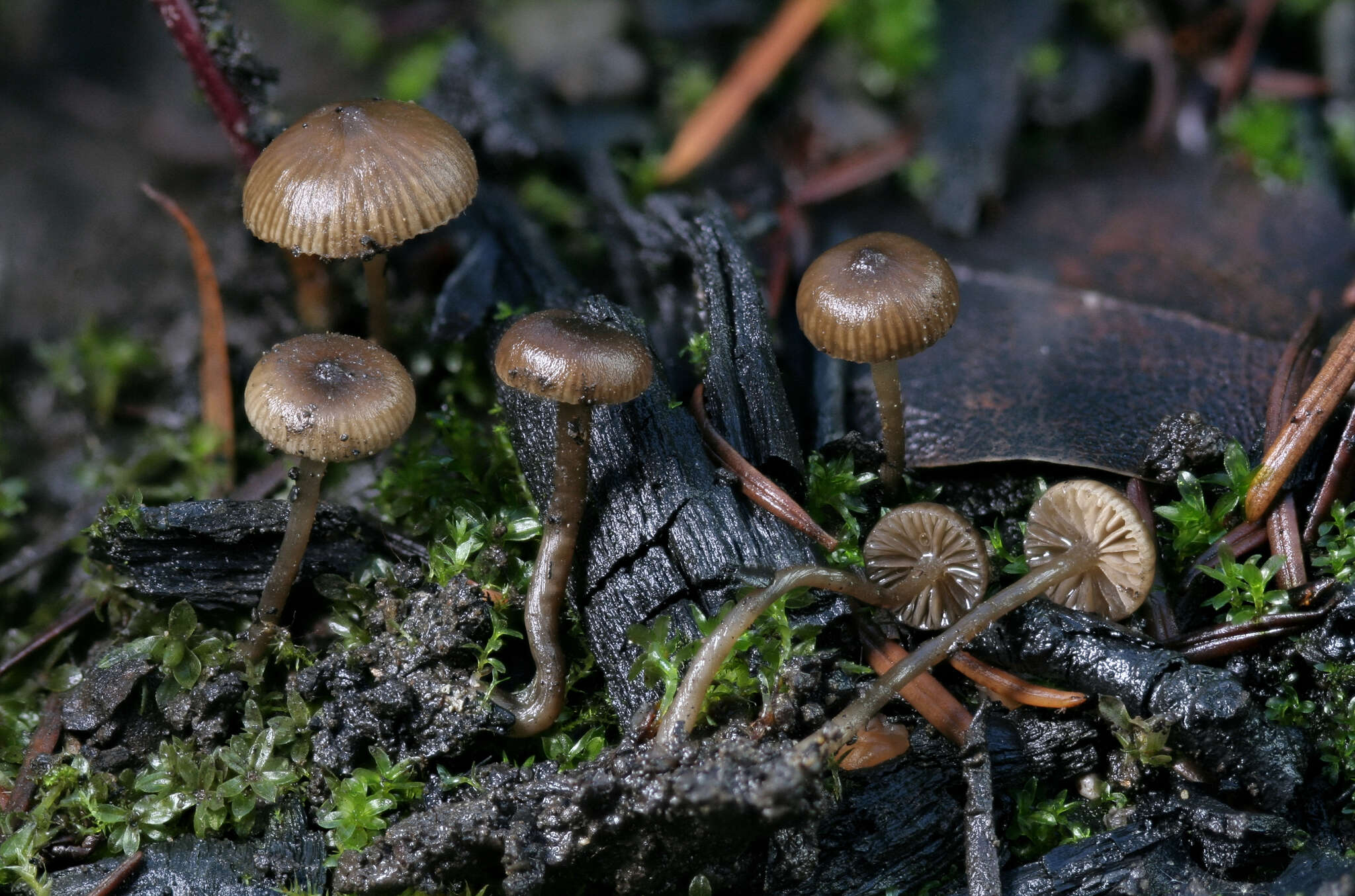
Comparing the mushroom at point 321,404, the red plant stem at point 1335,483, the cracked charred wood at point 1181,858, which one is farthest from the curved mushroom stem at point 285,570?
the red plant stem at point 1335,483

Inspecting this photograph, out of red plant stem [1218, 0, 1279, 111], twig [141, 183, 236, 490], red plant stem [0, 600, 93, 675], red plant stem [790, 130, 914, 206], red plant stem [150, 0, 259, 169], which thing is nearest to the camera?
red plant stem [0, 600, 93, 675]

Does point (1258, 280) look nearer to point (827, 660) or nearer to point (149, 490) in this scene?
point (827, 660)

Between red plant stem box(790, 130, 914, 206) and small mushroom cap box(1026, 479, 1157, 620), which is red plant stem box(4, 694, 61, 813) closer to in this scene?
small mushroom cap box(1026, 479, 1157, 620)

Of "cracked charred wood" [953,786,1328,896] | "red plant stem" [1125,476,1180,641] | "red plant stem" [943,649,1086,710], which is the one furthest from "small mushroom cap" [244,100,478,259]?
"cracked charred wood" [953,786,1328,896]

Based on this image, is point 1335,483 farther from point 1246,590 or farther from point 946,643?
point 946,643

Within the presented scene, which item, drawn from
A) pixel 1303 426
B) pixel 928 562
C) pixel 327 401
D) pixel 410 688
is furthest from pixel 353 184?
pixel 1303 426

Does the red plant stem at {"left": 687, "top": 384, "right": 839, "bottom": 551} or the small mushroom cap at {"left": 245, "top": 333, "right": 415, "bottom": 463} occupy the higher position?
the small mushroom cap at {"left": 245, "top": 333, "right": 415, "bottom": 463}

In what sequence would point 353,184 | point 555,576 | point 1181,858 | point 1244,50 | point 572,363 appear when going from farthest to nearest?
point 1244,50
point 555,576
point 353,184
point 572,363
point 1181,858
